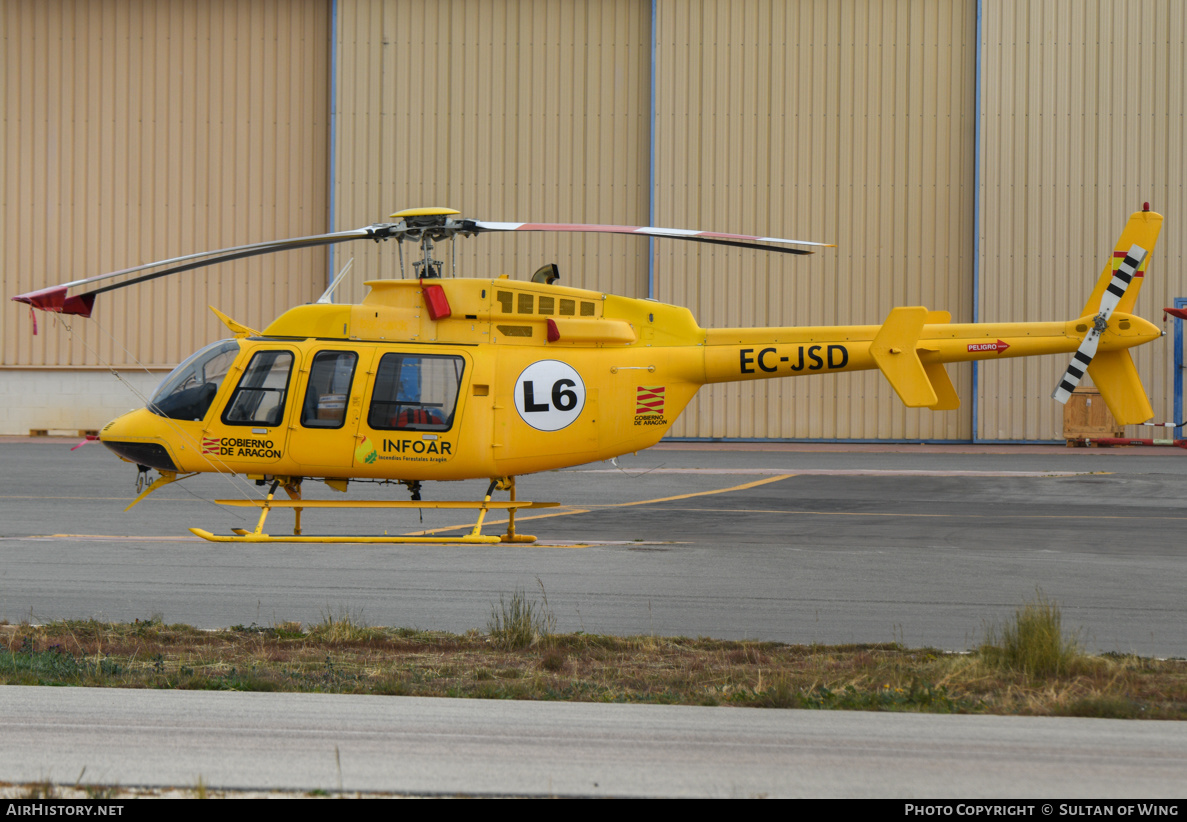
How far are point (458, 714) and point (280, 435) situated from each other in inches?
292

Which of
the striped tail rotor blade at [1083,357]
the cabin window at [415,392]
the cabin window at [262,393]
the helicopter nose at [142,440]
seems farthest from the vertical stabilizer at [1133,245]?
the helicopter nose at [142,440]

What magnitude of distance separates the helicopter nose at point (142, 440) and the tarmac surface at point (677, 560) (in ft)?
3.54

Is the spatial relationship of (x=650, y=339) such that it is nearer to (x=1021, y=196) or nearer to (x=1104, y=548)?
(x=1104, y=548)

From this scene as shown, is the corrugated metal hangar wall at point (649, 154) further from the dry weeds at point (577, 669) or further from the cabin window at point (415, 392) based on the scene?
the dry weeds at point (577, 669)

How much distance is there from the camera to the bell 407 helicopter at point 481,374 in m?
12.7

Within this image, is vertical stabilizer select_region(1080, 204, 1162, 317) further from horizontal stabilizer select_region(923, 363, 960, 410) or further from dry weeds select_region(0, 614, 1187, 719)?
dry weeds select_region(0, 614, 1187, 719)

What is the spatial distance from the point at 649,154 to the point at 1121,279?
19.7 m

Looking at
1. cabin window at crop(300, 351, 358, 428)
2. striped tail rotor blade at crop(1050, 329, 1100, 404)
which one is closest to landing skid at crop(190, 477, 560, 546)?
cabin window at crop(300, 351, 358, 428)

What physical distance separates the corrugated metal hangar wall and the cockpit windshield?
61.8 feet

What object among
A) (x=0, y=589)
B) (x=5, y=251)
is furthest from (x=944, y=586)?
(x=5, y=251)

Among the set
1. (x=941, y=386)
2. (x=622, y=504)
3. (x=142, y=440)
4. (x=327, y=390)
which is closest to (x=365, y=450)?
(x=327, y=390)

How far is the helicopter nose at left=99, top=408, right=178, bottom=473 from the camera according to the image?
1288cm

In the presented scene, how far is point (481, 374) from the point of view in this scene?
12.8m

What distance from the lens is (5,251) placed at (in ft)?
108
